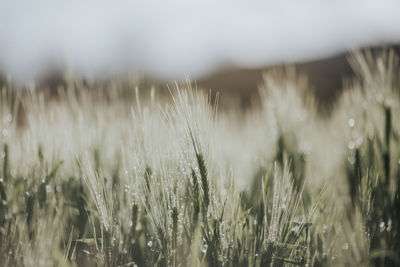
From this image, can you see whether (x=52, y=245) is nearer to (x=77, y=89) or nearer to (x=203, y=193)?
(x=203, y=193)

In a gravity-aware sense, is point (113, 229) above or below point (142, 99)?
below

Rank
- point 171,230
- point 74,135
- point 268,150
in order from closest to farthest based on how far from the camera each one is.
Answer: point 171,230 → point 74,135 → point 268,150

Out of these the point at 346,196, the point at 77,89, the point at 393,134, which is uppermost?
the point at 77,89

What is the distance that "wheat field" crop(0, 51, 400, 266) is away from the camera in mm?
543

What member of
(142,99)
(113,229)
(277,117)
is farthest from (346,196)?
(142,99)

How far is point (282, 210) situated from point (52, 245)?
0.40 m

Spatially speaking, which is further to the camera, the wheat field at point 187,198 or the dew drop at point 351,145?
the dew drop at point 351,145

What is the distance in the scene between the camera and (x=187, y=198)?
0.59m

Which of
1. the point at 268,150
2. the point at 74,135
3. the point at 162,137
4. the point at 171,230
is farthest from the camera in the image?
the point at 268,150

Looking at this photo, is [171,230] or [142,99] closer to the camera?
[171,230]

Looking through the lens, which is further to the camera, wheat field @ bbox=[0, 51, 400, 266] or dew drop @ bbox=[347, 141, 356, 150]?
dew drop @ bbox=[347, 141, 356, 150]

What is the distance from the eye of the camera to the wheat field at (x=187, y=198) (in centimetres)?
54

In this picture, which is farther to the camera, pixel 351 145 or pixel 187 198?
pixel 351 145

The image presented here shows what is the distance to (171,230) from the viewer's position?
21.3 inches
